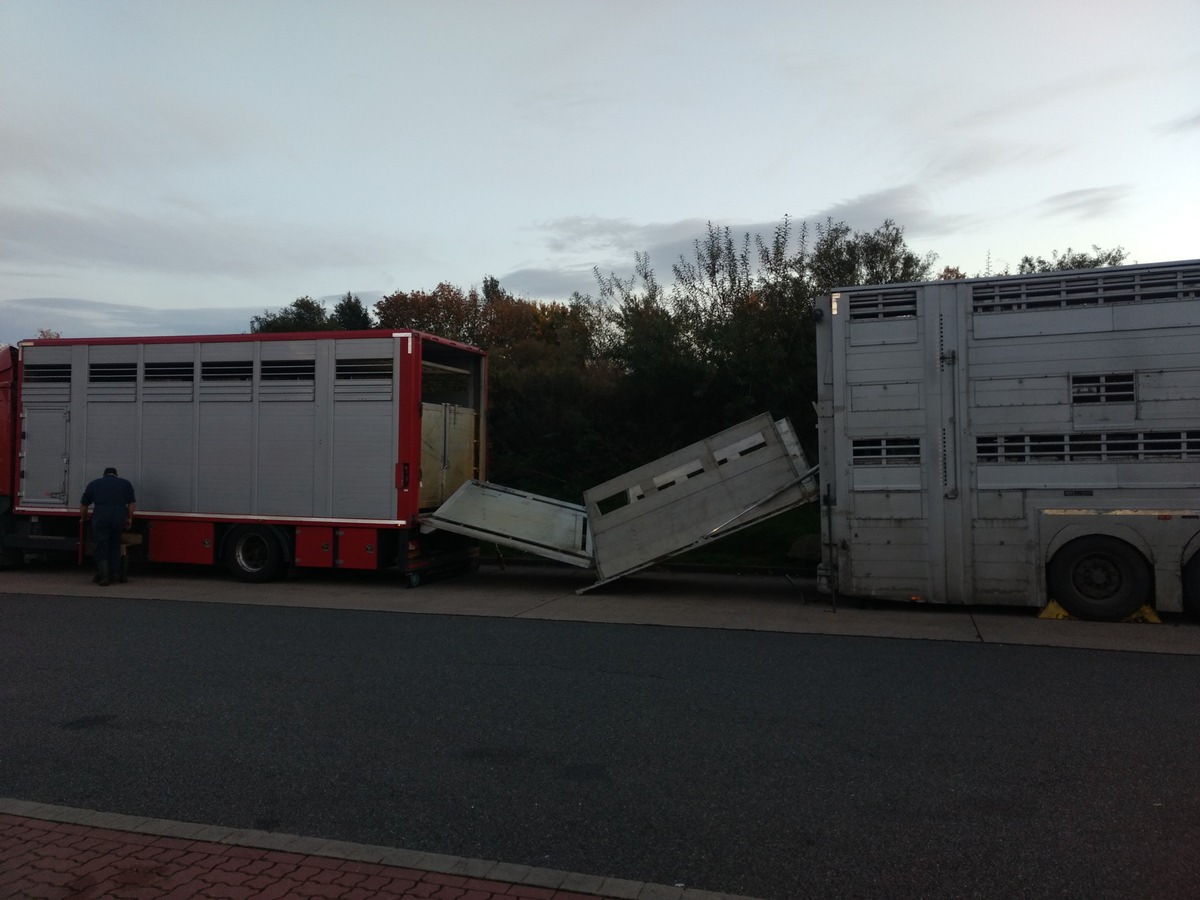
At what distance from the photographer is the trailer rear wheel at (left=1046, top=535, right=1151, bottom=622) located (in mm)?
10641

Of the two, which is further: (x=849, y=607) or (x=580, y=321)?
(x=580, y=321)

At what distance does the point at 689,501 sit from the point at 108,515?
27.3ft

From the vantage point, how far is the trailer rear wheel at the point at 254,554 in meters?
14.2

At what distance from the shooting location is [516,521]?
13.9 meters

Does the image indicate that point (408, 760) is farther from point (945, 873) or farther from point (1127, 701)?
point (1127, 701)

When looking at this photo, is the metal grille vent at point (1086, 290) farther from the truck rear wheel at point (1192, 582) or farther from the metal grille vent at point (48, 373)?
the metal grille vent at point (48, 373)

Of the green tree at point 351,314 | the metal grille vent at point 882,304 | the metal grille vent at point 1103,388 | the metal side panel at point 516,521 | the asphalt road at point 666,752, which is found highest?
the green tree at point 351,314

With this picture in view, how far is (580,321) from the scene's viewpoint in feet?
88.2

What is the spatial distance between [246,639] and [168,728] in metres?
3.28

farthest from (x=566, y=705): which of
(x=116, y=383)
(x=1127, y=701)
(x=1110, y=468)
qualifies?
(x=116, y=383)

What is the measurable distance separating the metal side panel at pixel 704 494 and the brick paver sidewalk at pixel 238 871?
27.8 ft

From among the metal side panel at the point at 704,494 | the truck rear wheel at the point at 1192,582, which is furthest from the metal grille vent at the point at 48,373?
the truck rear wheel at the point at 1192,582

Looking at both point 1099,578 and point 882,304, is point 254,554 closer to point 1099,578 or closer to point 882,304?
point 882,304

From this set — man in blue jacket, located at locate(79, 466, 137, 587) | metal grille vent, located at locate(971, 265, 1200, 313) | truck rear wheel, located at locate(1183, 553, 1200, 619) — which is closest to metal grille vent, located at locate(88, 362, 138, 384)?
man in blue jacket, located at locate(79, 466, 137, 587)
